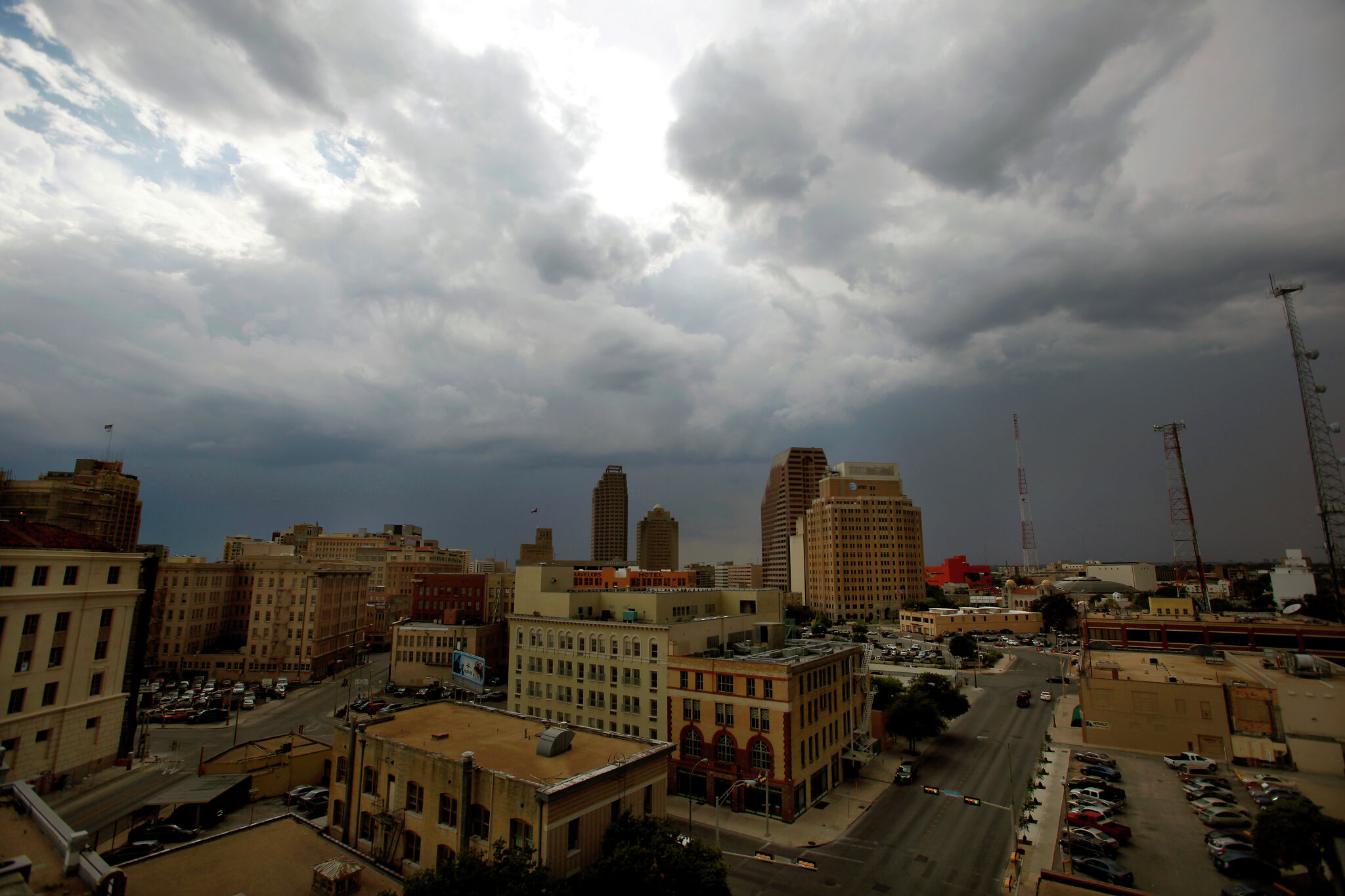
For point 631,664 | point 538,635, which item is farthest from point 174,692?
point 631,664

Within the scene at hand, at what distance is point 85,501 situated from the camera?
354ft

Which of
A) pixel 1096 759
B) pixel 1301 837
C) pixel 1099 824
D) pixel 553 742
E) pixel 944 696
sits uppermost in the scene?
pixel 553 742

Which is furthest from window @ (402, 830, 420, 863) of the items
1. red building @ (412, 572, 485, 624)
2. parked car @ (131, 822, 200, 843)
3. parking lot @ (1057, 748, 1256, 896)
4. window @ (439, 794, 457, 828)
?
red building @ (412, 572, 485, 624)

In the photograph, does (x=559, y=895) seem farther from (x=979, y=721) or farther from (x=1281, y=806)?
(x=979, y=721)

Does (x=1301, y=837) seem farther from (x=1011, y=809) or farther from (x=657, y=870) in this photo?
(x=657, y=870)

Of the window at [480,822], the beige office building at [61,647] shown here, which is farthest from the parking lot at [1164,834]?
the beige office building at [61,647]

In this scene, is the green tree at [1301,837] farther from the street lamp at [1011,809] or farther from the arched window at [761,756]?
the arched window at [761,756]

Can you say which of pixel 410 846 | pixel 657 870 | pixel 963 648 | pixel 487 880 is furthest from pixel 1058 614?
pixel 487 880

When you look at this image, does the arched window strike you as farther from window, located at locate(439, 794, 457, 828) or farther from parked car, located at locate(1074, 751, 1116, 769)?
parked car, located at locate(1074, 751, 1116, 769)

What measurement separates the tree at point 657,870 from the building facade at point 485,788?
242cm

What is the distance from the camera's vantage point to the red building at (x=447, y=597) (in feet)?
429

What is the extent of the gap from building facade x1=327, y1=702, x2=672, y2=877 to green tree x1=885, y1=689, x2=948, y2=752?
42.3 meters

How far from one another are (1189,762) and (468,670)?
9250 centimetres

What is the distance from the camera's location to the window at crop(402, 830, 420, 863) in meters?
31.6
